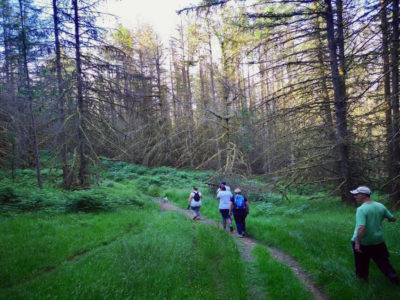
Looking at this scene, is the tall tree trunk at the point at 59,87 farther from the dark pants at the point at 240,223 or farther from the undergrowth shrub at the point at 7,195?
the dark pants at the point at 240,223

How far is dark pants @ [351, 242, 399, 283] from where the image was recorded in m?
4.46

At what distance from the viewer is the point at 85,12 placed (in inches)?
519

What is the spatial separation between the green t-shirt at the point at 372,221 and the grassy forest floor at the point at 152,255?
2.72ft

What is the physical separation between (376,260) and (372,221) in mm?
778

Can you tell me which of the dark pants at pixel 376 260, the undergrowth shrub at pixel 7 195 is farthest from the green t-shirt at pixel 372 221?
the undergrowth shrub at pixel 7 195

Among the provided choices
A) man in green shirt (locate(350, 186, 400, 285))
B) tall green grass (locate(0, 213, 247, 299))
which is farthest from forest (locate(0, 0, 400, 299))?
man in green shirt (locate(350, 186, 400, 285))

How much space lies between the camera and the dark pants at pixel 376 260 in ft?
14.6

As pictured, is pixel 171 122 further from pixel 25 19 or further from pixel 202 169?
pixel 25 19

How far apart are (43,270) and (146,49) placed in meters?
28.6

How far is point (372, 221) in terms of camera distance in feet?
14.8

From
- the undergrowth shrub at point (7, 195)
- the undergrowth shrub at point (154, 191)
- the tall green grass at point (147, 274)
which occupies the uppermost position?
the undergrowth shrub at point (7, 195)

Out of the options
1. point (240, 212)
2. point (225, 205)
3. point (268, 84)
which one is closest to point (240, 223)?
point (240, 212)

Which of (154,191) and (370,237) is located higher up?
(370,237)

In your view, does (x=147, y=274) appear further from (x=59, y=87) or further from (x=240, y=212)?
(x=59, y=87)
